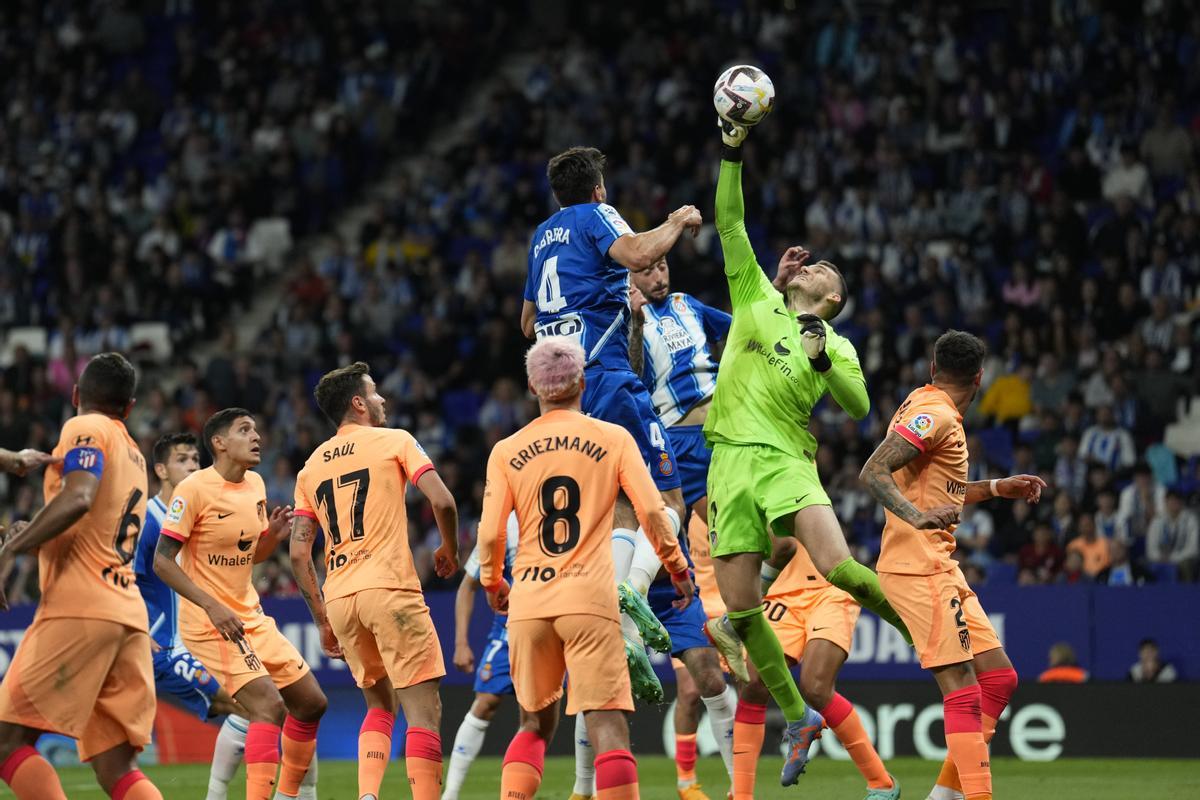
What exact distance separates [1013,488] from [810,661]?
1584 mm

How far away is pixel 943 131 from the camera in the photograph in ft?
76.4

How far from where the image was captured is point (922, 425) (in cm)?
951

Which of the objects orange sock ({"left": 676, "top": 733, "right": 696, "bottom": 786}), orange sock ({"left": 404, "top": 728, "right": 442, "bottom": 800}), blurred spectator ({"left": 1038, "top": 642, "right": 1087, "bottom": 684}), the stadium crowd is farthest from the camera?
the stadium crowd

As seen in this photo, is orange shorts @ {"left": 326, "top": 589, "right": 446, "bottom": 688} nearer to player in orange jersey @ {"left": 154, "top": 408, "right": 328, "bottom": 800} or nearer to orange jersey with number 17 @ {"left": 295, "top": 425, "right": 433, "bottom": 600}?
orange jersey with number 17 @ {"left": 295, "top": 425, "right": 433, "bottom": 600}

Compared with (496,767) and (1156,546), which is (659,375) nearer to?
(496,767)

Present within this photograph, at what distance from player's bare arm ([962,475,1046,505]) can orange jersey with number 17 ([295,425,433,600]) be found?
3237 mm

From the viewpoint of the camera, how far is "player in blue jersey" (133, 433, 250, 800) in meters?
10.8

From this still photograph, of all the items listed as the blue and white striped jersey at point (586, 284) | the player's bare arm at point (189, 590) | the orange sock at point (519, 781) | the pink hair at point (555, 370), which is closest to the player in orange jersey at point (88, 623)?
the player's bare arm at point (189, 590)

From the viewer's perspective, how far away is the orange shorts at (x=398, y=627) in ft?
30.1

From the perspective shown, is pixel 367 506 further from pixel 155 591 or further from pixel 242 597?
pixel 155 591

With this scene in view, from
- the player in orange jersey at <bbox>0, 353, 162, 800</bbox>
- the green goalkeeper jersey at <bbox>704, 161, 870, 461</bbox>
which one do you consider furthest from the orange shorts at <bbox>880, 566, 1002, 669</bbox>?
the player in orange jersey at <bbox>0, 353, 162, 800</bbox>

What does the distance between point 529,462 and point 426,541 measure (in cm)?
1232

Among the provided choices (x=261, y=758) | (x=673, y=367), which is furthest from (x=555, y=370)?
(x=673, y=367)

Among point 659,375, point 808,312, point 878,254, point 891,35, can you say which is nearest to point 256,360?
point 878,254
